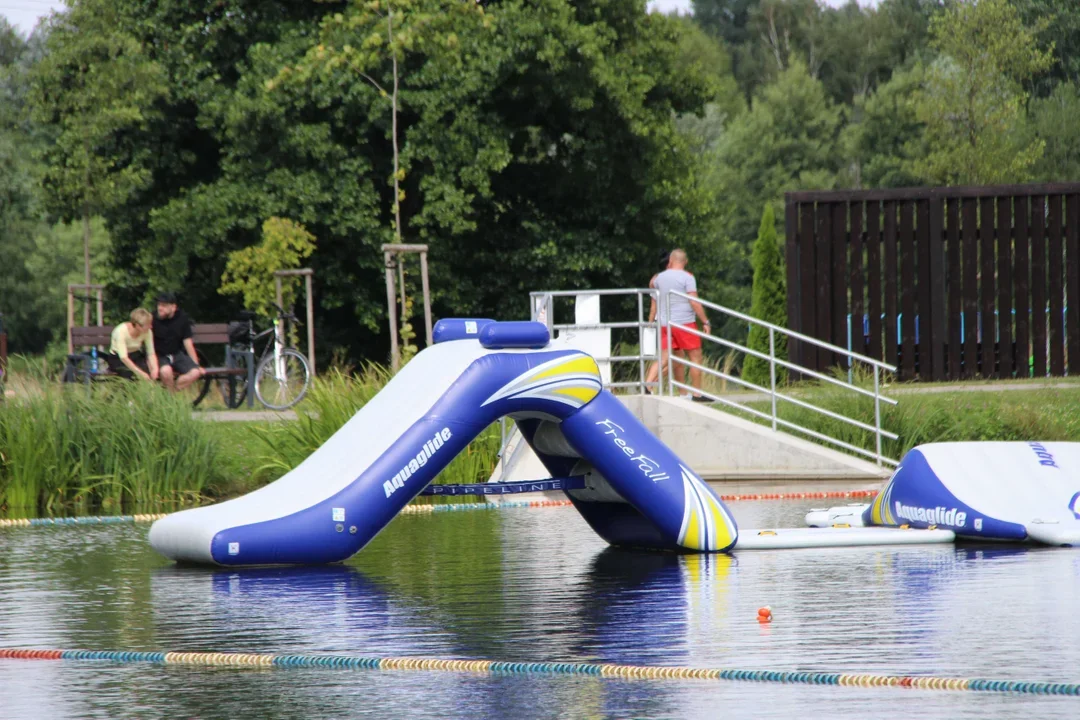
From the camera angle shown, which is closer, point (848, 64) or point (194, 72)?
point (194, 72)

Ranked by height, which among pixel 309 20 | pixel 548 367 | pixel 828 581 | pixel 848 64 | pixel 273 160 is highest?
pixel 848 64

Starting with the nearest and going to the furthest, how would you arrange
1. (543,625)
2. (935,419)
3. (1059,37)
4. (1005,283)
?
(543,625)
(935,419)
(1005,283)
(1059,37)

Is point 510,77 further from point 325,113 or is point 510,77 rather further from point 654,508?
point 654,508

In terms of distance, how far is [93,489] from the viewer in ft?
51.4

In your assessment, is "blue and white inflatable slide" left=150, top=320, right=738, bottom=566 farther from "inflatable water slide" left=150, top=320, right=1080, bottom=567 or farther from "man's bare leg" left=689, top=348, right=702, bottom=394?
"man's bare leg" left=689, top=348, right=702, bottom=394

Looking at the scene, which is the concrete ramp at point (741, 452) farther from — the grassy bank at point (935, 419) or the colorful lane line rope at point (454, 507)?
the colorful lane line rope at point (454, 507)

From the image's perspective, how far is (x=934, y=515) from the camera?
11.8 m

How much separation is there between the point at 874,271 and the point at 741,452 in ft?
24.8

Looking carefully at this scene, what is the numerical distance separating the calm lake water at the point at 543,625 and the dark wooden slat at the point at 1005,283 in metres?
13.2

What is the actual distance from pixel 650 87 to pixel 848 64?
4652 cm

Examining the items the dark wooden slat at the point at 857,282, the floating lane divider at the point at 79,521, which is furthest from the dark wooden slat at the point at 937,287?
the floating lane divider at the point at 79,521

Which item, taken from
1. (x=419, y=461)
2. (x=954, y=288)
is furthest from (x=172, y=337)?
(x=954, y=288)

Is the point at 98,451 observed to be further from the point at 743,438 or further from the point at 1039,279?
the point at 1039,279

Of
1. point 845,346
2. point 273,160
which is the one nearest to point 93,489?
point 845,346
